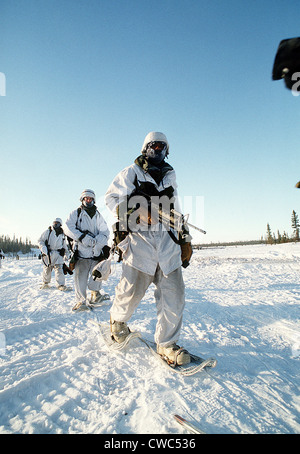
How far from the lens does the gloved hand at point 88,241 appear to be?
4883 mm

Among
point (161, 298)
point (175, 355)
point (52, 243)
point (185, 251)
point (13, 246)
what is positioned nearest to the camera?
point (175, 355)

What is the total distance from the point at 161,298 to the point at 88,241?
302cm

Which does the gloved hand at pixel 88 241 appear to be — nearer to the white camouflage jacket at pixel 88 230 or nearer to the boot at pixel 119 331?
the white camouflage jacket at pixel 88 230

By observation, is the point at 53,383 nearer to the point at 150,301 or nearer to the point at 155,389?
the point at 155,389

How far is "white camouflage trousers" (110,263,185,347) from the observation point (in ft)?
7.45

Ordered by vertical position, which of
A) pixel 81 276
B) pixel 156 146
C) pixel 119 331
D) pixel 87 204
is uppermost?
pixel 156 146

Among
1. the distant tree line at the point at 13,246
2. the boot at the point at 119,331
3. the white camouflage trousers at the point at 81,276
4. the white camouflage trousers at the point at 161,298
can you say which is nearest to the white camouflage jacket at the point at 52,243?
the white camouflage trousers at the point at 81,276

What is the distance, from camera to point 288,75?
1.63 m

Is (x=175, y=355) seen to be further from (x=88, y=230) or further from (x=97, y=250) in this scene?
(x=88, y=230)

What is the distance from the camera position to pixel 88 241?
4898 millimetres

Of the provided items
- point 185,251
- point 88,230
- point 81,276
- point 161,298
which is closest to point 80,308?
point 81,276

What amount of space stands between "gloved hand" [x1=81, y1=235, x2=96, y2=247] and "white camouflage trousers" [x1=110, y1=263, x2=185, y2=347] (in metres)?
2.63
